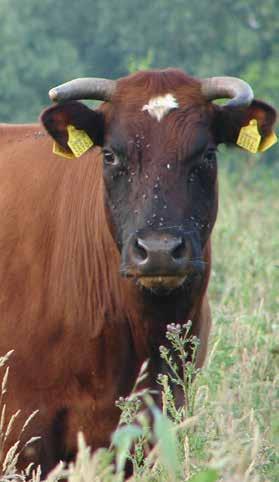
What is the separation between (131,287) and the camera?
20.1ft

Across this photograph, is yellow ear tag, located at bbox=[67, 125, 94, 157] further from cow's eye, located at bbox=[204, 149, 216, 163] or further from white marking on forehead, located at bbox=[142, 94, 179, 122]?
cow's eye, located at bbox=[204, 149, 216, 163]

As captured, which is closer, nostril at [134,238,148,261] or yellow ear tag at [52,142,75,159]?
nostril at [134,238,148,261]

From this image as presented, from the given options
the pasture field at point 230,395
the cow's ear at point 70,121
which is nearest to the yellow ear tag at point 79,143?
the cow's ear at point 70,121

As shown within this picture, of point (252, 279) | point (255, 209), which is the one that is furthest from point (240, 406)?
point (255, 209)

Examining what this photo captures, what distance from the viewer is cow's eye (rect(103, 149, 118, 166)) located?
602 centimetres

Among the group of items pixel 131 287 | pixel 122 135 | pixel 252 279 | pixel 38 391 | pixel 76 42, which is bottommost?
pixel 76 42

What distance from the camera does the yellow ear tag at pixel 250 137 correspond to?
630cm

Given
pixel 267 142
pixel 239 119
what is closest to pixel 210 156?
pixel 239 119

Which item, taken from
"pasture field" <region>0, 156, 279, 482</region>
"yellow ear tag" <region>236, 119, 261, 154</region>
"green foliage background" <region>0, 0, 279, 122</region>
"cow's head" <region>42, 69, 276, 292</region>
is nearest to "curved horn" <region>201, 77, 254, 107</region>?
"cow's head" <region>42, 69, 276, 292</region>

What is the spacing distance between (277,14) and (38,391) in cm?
2251

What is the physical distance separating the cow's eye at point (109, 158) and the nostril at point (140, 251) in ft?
1.75

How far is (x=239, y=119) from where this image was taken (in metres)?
6.25

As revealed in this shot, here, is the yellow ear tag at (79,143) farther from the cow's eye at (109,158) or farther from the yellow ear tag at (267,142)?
the yellow ear tag at (267,142)

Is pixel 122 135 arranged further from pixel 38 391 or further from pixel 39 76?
pixel 39 76
